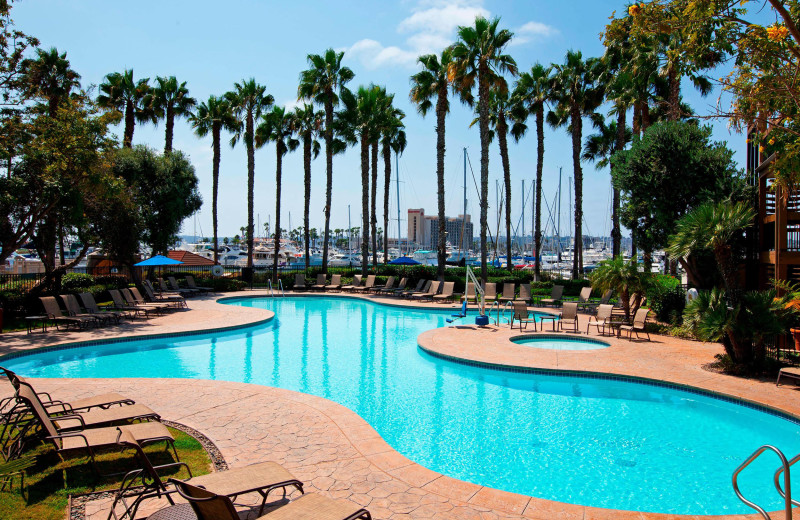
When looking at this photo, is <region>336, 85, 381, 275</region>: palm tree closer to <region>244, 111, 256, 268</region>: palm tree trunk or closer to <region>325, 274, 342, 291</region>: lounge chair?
<region>325, 274, 342, 291</region>: lounge chair

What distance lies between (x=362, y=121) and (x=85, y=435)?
2759 centimetres

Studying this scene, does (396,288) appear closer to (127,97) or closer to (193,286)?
(193,286)

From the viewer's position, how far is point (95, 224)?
22.7m

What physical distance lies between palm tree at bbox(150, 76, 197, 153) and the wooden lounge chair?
65.9 feet

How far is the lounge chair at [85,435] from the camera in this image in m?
5.34

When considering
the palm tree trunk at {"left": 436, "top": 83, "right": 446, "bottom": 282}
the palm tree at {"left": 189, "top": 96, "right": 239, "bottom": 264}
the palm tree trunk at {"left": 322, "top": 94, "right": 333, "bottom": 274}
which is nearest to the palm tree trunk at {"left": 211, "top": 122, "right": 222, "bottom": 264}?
the palm tree at {"left": 189, "top": 96, "right": 239, "bottom": 264}

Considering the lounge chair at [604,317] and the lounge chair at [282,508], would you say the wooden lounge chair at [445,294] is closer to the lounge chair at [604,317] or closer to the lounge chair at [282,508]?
the lounge chair at [604,317]

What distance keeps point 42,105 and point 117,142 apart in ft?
8.33

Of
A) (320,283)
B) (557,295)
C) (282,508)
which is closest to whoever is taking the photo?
(282,508)

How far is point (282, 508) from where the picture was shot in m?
4.03

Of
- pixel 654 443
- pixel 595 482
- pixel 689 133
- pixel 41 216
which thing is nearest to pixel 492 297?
pixel 689 133

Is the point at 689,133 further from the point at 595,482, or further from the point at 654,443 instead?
the point at 595,482

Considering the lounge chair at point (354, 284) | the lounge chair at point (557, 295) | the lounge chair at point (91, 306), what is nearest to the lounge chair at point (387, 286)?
the lounge chair at point (354, 284)

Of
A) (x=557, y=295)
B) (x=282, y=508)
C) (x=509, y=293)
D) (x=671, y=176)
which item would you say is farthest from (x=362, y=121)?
(x=282, y=508)
